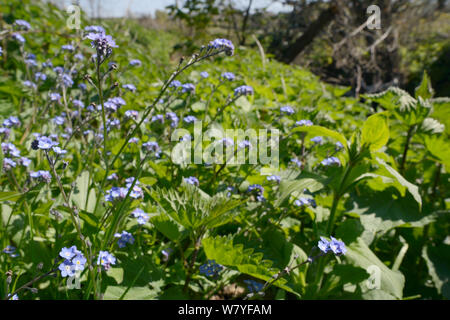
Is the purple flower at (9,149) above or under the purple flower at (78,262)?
above

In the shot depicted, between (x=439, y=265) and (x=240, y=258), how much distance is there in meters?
1.20

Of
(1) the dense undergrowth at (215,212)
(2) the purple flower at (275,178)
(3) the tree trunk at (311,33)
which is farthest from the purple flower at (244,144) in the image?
(3) the tree trunk at (311,33)

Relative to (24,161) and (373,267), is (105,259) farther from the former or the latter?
(373,267)

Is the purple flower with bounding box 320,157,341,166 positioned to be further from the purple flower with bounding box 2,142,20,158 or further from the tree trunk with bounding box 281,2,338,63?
the tree trunk with bounding box 281,2,338,63

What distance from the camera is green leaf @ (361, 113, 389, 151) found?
4.62 feet

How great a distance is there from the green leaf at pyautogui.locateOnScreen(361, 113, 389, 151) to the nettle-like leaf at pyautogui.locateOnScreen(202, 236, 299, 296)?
0.70 metres

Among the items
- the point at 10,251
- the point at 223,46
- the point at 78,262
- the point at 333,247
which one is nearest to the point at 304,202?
the point at 333,247

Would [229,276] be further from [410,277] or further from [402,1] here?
[402,1]

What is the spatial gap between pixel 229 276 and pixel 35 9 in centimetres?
376

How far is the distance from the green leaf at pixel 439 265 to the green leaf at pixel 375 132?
2.48ft

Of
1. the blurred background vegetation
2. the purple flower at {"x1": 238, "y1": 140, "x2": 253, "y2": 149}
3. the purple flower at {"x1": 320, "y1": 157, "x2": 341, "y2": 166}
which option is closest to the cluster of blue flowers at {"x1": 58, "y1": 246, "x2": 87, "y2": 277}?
the purple flower at {"x1": 238, "y1": 140, "x2": 253, "y2": 149}

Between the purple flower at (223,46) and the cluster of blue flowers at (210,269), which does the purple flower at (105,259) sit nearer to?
the cluster of blue flowers at (210,269)

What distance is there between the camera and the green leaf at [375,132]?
55.4 inches
